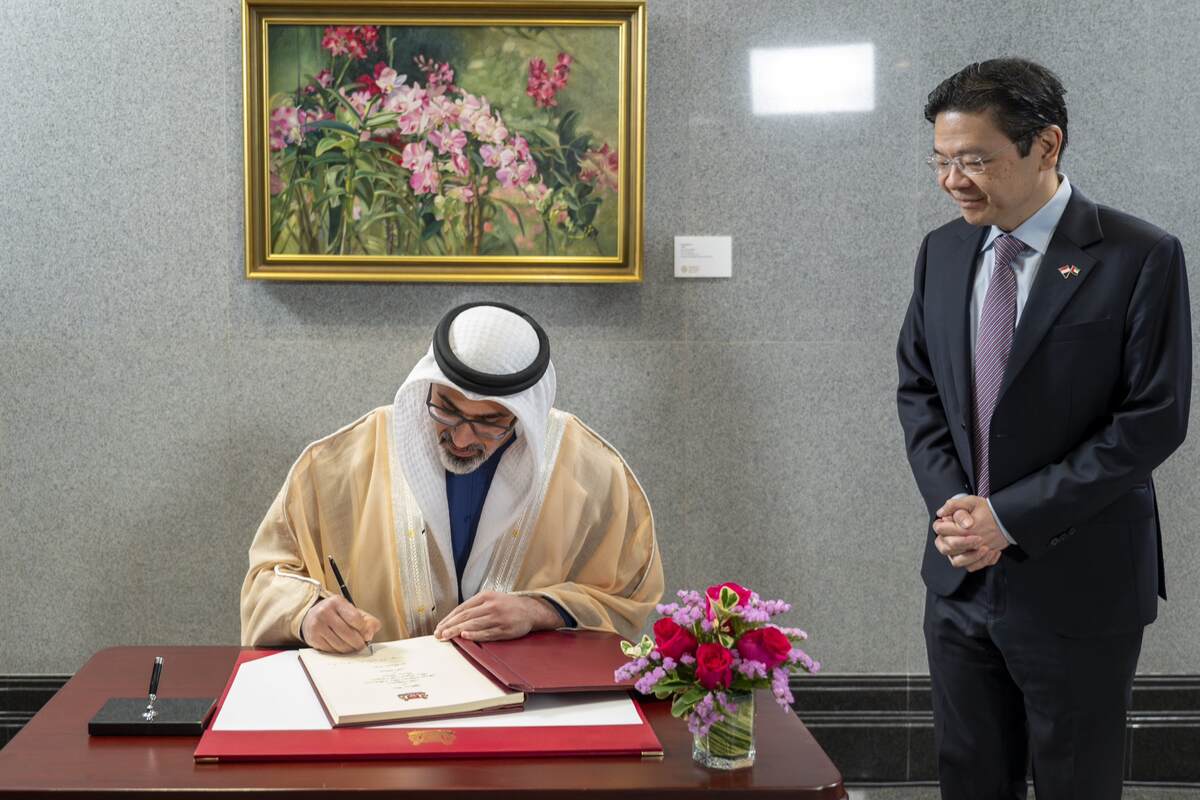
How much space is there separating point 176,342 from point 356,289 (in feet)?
1.80

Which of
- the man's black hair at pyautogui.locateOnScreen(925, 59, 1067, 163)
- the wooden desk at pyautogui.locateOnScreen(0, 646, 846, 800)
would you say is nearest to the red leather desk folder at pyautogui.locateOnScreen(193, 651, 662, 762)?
the wooden desk at pyautogui.locateOnScreen(0, 646, 846, 800)

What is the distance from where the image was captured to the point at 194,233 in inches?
127

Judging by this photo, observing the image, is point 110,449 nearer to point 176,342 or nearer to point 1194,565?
point 176,342

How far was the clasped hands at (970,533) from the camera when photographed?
2.21 meters

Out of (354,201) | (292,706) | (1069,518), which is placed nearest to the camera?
(292,706)

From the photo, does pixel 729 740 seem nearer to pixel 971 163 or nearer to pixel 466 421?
pixel 466 421

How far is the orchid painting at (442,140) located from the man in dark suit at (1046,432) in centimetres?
114

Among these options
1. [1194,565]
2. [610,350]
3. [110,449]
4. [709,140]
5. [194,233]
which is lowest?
[1194,565]

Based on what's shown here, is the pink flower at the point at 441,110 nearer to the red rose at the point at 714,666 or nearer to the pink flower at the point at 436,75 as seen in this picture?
the pink flower at the point at 436,75

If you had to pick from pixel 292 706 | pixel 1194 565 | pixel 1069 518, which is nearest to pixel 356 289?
pixel 292 706

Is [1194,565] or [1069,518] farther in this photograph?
[1194,565]

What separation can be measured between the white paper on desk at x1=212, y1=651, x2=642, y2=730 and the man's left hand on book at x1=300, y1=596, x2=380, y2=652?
0.31 feet

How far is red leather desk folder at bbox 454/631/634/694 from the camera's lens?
1.75 m

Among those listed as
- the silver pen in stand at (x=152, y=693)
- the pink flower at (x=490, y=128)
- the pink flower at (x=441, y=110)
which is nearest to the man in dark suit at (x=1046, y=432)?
the pink flower at (x=490, y=128)
